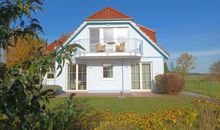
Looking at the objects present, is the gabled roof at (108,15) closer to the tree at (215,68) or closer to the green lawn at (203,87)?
the green lawn at (203,87)

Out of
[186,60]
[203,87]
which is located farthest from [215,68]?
[186,60]

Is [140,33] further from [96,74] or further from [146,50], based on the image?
[96,74]

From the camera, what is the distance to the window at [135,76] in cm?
2725

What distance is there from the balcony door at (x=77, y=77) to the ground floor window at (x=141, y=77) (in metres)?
4.83

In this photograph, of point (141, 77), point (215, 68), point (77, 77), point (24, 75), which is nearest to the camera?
point (24, 75)

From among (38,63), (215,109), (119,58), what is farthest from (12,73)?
(119,58)

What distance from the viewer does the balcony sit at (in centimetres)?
2578

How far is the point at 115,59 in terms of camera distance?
89.6 feet

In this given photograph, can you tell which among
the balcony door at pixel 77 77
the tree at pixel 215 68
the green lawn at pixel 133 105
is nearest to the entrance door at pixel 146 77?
the balcony door at pixel 77 77

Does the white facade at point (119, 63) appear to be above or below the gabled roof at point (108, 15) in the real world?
below

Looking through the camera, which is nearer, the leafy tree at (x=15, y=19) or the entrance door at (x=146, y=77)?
the leafy tree at (x=15, y=19)

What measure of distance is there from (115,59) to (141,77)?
311 cm

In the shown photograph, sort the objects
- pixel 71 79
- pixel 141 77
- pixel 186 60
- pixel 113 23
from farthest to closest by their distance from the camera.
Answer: pixel 186 60
pixel 71 79
pixel 141 77
pixel 113 23

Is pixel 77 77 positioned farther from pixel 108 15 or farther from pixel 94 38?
pixel 108 15
